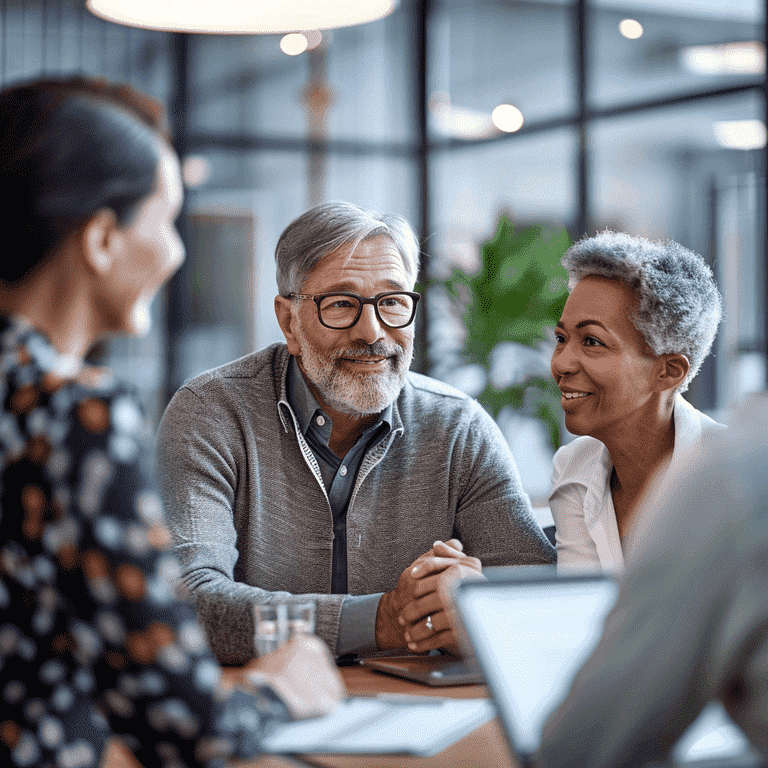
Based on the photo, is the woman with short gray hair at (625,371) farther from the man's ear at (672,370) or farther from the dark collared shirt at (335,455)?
the dark collared shirt at (335,455)

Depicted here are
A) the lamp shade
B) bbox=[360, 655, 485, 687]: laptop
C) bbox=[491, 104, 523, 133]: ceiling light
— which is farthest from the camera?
bbox=[491, 104, 523, 133]: ceiling light

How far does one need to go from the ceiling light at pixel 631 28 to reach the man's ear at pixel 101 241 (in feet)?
17.9

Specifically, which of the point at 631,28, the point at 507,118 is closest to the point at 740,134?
the point at 631,28

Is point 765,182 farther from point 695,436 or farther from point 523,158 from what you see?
point 695,436

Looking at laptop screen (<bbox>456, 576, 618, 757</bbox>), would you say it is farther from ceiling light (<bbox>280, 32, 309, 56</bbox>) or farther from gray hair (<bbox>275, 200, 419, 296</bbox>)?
ceiling light (<bbox>280, 32, 309, 56</bbox>)

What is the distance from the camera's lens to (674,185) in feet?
18.4

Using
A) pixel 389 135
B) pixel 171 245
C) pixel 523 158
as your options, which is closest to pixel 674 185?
pixel 523 158

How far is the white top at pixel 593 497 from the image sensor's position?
2094 millimetres

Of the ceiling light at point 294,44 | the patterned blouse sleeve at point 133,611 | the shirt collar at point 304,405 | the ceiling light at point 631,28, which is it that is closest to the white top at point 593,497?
the shirt collar at point 304,405

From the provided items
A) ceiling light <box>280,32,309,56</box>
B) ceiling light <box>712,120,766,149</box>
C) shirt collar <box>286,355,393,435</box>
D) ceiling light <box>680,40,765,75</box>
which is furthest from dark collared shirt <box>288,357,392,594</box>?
Answer: ceiling light <box>280,32,309,56</box>

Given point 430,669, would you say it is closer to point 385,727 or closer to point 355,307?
point 385,727

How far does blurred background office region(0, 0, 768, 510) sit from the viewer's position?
5.14 m

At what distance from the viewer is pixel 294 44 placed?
6.86 metres

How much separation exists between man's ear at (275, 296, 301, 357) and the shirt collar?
65 millimetres
